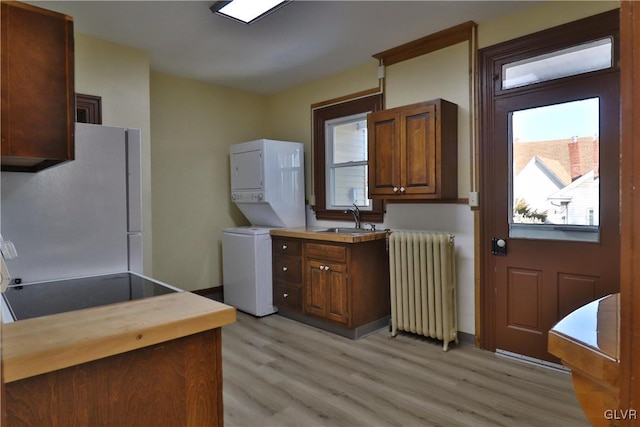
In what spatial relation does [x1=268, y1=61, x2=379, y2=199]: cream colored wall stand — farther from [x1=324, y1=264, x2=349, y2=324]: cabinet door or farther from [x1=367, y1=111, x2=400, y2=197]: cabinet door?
[x1=324, y1=264, x2=349, y2=324]: cabinet door

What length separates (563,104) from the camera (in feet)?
8.61

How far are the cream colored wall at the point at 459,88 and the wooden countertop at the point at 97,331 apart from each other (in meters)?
2.41

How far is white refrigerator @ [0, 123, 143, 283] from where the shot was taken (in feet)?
6.08

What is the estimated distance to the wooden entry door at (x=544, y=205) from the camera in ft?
8.03

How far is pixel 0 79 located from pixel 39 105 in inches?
3.8

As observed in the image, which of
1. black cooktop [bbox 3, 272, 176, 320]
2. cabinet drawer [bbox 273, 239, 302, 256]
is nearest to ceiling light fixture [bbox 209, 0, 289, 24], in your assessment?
black cooktop [bbox 3, 272, 176, 320]

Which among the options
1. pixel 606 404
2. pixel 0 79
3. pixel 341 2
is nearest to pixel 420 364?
pixel 606 404

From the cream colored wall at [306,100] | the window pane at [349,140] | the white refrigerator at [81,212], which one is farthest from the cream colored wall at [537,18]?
the white refrigerator at [81,212]

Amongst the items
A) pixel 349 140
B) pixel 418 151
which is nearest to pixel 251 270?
pixel 349 140

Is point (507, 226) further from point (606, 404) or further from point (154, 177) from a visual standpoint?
point (154, 177)

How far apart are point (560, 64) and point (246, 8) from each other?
7.10 ft

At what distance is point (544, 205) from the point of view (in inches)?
107

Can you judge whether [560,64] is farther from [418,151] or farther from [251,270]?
[251,270]

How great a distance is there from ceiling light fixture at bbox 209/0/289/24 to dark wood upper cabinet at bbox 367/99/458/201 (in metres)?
1.25
